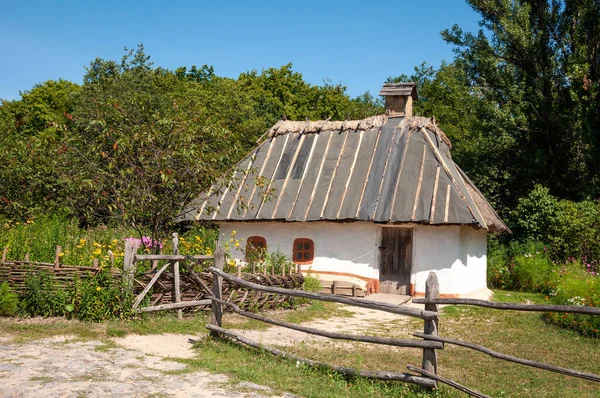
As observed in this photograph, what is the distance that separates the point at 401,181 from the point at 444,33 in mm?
11795

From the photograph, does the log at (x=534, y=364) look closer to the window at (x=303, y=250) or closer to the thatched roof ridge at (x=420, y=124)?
the window at (x=303, y=250)

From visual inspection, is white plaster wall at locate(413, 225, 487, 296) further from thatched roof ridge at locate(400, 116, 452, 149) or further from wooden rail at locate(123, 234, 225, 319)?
wooden rail at locate(123, 234, 225, 319)

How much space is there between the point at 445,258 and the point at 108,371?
1042 cm

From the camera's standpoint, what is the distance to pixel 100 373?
20.3ft

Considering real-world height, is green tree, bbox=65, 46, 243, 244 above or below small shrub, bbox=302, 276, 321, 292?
above

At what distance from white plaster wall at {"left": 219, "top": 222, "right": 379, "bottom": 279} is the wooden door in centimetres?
32

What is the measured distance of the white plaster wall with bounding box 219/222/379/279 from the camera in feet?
50.2

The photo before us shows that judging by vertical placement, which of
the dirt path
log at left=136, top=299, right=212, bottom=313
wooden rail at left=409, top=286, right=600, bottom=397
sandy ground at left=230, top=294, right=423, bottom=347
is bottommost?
the dirt path

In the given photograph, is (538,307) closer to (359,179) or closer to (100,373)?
(100,373)

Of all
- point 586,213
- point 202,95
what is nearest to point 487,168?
point 586,213

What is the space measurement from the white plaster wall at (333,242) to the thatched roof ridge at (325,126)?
3.87 m

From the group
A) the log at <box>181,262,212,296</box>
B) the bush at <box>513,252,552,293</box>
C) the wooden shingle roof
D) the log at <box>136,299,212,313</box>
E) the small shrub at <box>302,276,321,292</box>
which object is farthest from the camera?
the bush at <box>513,252,552,293</box>

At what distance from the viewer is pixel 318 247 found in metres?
15.9

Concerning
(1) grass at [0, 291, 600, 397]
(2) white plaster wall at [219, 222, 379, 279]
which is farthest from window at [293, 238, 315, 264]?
(1) grass at [0, 291, 600, 397]
